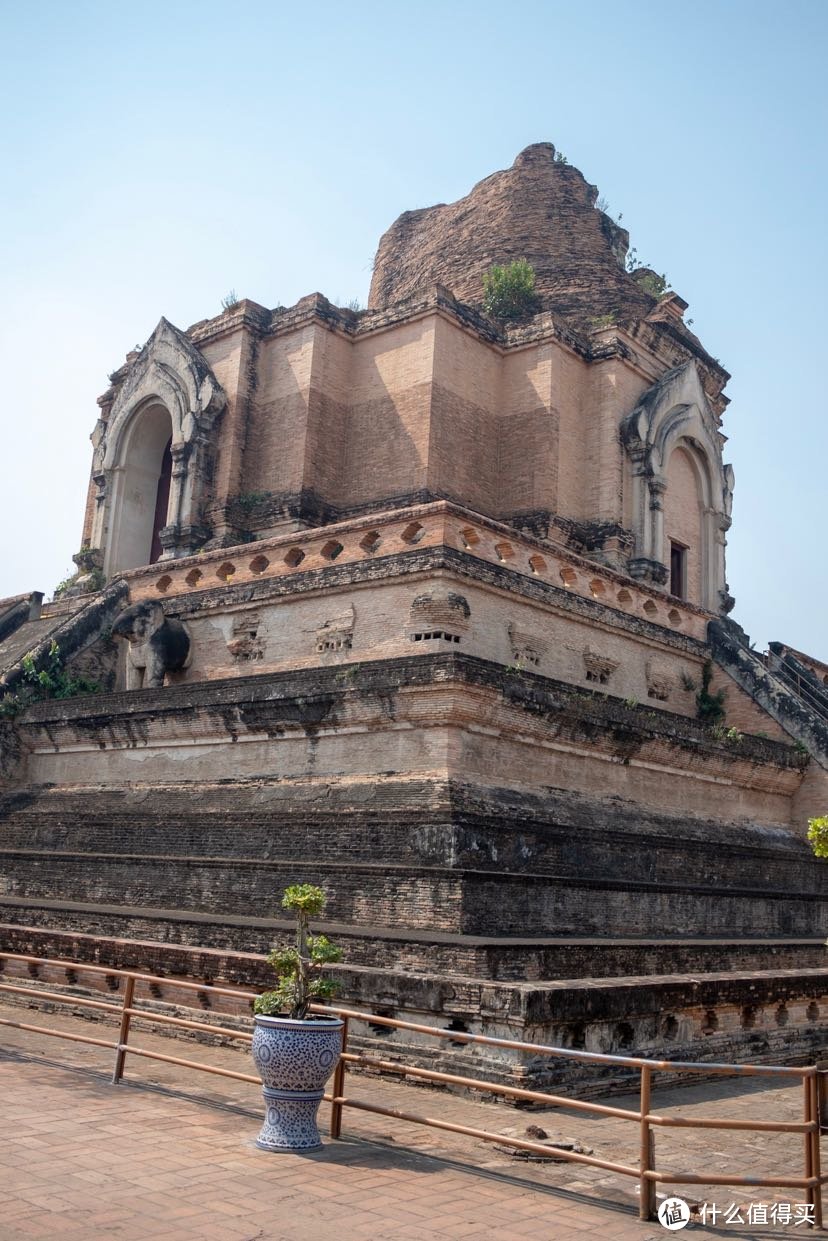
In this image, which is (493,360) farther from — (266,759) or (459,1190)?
(459,1190)

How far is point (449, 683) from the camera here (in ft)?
36.9

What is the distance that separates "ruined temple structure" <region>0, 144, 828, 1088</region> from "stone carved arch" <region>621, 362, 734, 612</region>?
0.06m

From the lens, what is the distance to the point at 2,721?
15938 millimetres

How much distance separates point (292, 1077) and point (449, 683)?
5535 mm

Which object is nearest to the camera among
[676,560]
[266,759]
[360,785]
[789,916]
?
[360,785]

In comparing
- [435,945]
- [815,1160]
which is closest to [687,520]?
[435,945]

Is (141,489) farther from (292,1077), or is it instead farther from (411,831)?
(292,1077)

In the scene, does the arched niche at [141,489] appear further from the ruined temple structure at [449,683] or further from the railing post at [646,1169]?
the railing post at [646,1169]

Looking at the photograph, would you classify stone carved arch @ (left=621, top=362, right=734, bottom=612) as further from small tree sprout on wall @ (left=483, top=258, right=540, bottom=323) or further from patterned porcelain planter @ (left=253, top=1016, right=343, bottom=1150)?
patterned porcelain planter @ (left=253, top=1016, right=343, bottom=1150)

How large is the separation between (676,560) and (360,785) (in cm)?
1164

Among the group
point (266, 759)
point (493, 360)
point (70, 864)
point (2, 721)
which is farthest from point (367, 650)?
point (493, 360)

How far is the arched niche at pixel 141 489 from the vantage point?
2152 centimetres

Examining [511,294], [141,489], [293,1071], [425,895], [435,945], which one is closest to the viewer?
[293,1071]

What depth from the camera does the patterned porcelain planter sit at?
611cm
